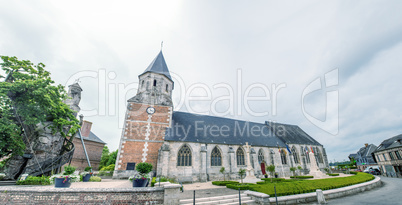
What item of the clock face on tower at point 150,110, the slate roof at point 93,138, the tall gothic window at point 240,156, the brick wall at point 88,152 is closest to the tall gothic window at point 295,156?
the tall gothic window at point 240,156

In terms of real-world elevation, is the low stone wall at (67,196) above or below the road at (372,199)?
above

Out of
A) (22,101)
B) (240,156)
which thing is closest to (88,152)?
(22,101)

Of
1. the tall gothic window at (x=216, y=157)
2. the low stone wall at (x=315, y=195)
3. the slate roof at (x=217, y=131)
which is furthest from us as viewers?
the slate roof at (x=217, y=131)

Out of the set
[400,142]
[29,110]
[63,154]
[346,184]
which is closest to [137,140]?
[63,154]

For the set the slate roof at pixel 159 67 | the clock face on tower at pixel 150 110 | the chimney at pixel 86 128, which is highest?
the slate roof at pixel 159 67

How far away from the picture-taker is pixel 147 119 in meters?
19.1

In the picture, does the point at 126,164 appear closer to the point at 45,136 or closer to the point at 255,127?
the point at 45,136

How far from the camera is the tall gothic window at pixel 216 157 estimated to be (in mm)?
18984

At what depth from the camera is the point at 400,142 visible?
82.9ft

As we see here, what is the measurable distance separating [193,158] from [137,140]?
7198mm

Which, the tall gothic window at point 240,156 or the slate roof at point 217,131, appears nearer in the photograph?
the slate roof at point 217,131

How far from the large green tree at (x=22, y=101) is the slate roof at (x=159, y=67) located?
11.2 metres

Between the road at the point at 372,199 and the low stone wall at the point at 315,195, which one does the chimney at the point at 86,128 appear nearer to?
the low stone wall at the point at 315,195

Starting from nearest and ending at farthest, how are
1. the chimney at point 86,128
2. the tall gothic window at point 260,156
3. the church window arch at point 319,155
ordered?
the tall gothic window at point 260,156 → the church window arch at point 319,155 → the chimney at point 86,128
